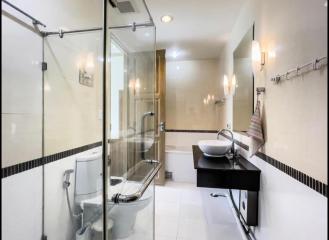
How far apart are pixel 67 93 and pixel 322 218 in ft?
5.99

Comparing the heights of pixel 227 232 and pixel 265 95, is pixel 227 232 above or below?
below

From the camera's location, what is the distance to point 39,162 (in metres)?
1.46

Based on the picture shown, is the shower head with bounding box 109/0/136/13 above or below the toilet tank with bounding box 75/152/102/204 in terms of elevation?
above

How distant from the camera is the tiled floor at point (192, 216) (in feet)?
7.40

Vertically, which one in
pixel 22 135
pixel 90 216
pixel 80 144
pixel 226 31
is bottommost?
pixel 90 216

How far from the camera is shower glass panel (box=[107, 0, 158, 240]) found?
1700 mm

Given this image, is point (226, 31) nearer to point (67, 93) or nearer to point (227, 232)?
point (67, 93)

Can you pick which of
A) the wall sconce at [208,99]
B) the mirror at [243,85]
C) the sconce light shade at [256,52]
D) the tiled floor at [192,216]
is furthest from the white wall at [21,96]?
the wall sconce at [208,99]

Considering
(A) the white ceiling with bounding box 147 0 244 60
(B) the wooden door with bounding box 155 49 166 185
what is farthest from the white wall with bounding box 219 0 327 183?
(B) the wooden door with bounding box 155 49 166 185

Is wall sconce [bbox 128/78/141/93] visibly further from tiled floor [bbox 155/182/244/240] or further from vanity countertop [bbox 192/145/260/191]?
tiled floor [bbox 155/182/244/240]

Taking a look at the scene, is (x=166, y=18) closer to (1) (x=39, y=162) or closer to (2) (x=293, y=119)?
(2) (x=293, y=119)

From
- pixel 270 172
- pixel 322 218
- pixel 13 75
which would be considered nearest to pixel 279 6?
pixel 270 172

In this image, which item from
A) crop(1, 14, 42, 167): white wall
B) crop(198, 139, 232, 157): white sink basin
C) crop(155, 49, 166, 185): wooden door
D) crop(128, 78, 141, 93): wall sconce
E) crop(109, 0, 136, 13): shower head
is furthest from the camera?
crop(155, 49, 166, 185): wooden door

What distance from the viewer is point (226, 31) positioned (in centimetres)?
300
